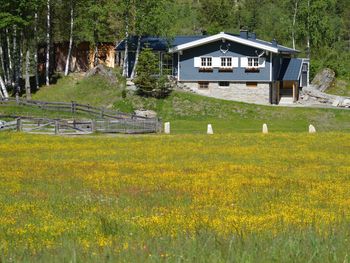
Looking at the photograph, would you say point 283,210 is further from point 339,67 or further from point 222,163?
point 339,67

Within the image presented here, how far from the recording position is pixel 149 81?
6488 cm

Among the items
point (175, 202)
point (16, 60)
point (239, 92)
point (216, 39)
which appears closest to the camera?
point (175, 202)

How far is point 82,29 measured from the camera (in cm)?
7756

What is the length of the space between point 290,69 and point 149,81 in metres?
18.3

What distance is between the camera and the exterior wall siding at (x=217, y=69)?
69312 mm

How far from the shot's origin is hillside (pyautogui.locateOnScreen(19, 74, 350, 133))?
56.8 meters

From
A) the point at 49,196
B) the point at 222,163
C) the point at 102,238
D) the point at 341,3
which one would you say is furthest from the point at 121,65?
the point at 341,3

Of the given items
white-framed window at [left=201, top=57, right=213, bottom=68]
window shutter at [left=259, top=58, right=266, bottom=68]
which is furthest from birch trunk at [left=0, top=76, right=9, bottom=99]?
window shutter at [left=259, top=58, right=266, bottom=68]

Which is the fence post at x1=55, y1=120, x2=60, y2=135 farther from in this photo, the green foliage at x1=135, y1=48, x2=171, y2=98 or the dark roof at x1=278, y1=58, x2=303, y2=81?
the dark roof at x1=278, y1=58, x2=303, y2=81

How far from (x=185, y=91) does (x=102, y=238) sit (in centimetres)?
5788

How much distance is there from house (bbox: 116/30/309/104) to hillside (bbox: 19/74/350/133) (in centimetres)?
587

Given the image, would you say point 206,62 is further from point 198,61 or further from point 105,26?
point 105,26

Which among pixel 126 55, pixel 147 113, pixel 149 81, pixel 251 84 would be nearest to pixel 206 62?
pixel 251 84

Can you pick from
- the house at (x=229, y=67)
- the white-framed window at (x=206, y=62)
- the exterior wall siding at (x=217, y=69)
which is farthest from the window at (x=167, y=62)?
the white-framed window at (x=206, y=62)
